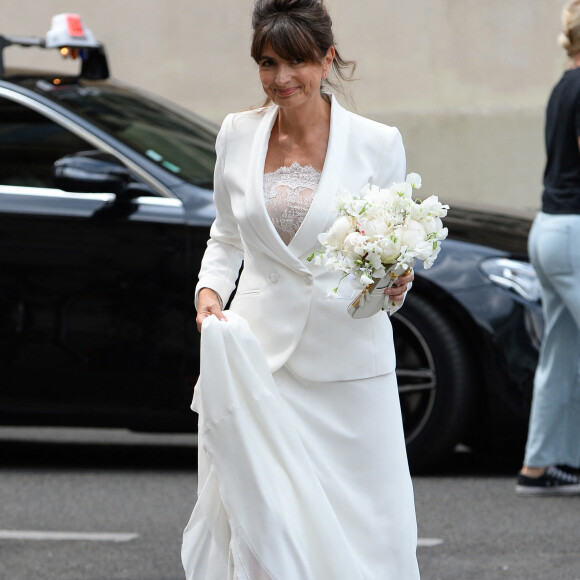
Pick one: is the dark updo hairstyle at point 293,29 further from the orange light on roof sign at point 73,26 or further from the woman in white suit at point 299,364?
the orange light on roof sign at point 73,26

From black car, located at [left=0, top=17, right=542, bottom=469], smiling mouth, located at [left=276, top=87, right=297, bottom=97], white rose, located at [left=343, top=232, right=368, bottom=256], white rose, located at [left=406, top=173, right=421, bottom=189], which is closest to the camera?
white rose, located at [left=343, top=232, right=368, bottom=256]

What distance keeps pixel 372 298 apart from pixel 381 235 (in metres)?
0.19

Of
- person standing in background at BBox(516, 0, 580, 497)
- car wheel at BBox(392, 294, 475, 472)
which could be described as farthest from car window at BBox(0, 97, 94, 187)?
person standing in background at BBox(516, 0, 580, 497)

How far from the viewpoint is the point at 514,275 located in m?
6.30

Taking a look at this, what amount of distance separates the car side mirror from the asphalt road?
4.25 feet

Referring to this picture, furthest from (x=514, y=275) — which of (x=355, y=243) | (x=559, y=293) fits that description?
(x=355, y=243)

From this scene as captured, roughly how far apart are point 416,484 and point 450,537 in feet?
3.09

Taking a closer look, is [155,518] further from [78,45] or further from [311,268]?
[78,45]

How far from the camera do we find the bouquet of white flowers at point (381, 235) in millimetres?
3430

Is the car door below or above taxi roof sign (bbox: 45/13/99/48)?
below

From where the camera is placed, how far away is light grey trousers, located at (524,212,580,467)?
5.91 metres

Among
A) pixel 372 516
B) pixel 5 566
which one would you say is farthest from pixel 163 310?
pixel 372 516

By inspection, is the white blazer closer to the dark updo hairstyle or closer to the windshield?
the dark updo hairstyle

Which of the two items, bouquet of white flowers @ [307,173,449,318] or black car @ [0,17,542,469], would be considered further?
black car @ [0,17,542,469]
